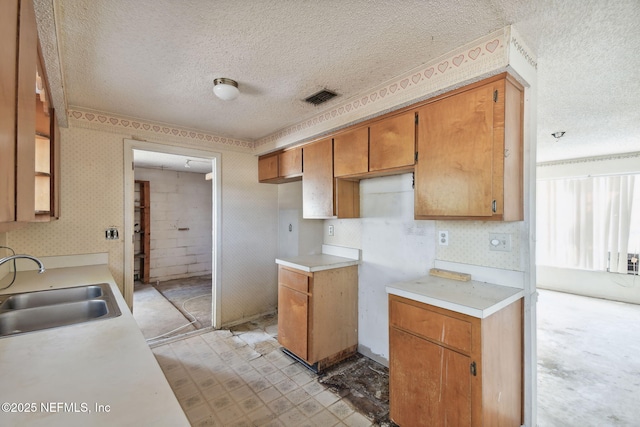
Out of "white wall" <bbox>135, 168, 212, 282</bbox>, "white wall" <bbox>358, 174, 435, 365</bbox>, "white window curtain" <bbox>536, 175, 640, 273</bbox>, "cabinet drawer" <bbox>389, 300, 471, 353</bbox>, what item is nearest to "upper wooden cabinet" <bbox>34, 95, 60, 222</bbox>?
"cabinet drawer" <bbox>389, 300, 471, 353</bbox>

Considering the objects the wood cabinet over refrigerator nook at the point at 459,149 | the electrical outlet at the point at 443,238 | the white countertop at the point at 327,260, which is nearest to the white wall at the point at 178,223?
the white countertop at the point at 327,260

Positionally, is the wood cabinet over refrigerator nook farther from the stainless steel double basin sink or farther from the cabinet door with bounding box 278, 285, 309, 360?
the stainless steel double basin sink

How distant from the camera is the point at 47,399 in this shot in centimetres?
77

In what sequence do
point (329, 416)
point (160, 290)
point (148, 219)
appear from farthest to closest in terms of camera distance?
point (148, 219), point (160, 290), point (329, 416)

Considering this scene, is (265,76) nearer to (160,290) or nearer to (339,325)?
(339,325)

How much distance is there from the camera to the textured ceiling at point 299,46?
129 centimetres

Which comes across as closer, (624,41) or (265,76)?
(624,41)

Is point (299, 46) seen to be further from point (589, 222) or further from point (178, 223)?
point (589, 222)

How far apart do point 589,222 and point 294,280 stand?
5.17m

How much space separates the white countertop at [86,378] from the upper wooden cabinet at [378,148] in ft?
5.87

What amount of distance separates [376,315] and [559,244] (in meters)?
4.51

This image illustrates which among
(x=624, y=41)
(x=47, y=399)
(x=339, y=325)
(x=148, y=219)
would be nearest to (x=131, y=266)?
(x=339, y=325)

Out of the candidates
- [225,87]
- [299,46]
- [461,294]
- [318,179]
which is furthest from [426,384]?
[225,87]

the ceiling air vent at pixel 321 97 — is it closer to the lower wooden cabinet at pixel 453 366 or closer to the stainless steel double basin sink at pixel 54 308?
the lower wooden cabinet at pixel 453 366
